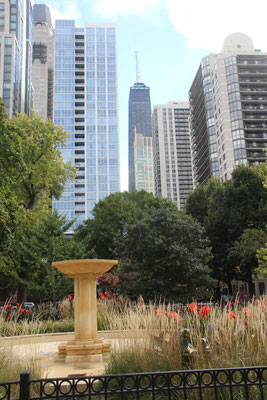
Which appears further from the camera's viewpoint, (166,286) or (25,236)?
(25,236)

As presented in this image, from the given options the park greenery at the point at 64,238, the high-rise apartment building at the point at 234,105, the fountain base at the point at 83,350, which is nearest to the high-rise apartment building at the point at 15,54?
the high-rise apartment building at the point at 234,105

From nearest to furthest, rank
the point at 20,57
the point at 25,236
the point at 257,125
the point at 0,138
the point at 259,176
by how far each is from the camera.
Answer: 1. the point at 0,138
2. the point at 25,236
3. the point at 259,176
4. the point at 257,125
5. the point at 20,57

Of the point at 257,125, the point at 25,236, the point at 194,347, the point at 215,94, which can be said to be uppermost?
the point at 215,94

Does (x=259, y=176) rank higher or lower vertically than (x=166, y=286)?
higher

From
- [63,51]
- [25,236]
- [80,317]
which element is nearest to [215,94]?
[63,51]

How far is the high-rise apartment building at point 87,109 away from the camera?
288 ft

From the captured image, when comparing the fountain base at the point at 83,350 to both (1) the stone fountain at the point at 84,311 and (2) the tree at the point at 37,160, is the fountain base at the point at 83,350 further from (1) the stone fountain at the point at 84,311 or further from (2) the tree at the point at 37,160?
(2) the tree at the point at 37,160

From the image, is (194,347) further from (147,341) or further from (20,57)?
(20,57)

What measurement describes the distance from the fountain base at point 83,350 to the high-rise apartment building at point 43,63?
130 meters

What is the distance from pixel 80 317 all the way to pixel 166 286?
38.0ft

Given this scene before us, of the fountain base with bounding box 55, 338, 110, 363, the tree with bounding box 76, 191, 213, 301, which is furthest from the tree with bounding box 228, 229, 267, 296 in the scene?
the fountain base with bounding box 55, 338, 110, 363

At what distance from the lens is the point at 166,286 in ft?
62.8

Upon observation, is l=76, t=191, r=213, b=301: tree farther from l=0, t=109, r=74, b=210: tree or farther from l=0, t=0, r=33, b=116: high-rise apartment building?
l=0, t=0, r=33, b=116: high-rise apartment building

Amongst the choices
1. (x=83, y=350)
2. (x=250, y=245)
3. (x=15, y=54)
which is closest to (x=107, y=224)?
(x=250, y=245)
